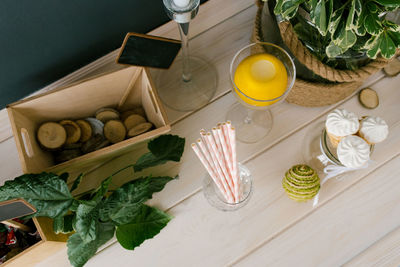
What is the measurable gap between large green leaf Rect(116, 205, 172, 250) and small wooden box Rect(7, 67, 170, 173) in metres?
0.16

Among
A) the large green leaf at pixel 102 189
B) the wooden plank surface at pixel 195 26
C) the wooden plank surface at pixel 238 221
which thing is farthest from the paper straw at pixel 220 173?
the wooden plank surface at pixel 195 26

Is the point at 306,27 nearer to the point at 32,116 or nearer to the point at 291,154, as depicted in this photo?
the point at 291,154

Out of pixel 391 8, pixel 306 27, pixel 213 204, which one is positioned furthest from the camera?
pixel 213 204

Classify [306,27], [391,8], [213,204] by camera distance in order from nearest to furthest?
1. [391,8]
2. [306,27]
3. [213,204]

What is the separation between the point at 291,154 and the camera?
939mm

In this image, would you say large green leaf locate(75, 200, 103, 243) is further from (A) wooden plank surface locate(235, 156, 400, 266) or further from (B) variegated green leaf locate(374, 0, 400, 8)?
(B) variegated green leaf locate(374, 0, 400, 8)

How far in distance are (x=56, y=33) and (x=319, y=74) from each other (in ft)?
1.94

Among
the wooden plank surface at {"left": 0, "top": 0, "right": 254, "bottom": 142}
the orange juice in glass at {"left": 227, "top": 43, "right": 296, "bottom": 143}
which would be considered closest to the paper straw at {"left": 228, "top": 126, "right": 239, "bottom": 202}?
the orange juice in glass at {"left": 227, "top": 43, "right": 296, "bottom": 143}

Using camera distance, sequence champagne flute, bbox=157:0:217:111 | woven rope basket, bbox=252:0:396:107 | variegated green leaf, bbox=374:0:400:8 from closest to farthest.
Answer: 1. variegated green leaf, bbox=374:0:400:8
2. woven rope basket, bbox=252:0:396:107
3. champagne flute, bbox=157:0:217:111

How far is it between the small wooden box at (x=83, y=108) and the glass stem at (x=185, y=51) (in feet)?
0.36

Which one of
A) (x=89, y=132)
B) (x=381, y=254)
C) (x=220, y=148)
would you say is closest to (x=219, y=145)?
(x=220, y=148)

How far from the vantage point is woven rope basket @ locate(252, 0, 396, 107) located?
77 cm

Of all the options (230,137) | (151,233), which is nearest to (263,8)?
(230,137)

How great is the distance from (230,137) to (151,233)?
1.02ft
